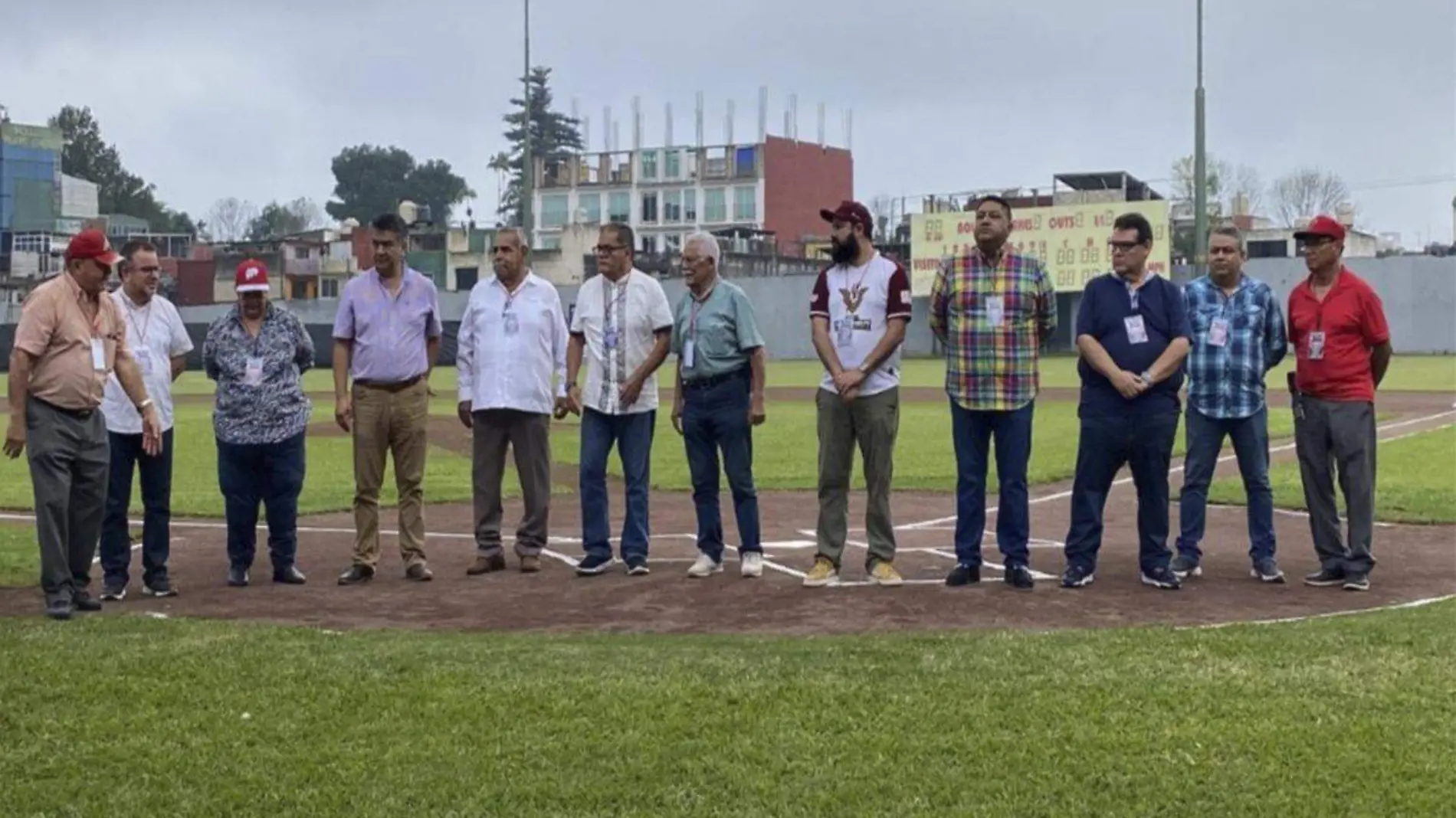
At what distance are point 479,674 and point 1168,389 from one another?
4.76 meters

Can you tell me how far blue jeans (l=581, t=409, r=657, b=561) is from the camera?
10305mm

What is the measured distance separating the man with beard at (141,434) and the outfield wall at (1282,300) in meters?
46.9

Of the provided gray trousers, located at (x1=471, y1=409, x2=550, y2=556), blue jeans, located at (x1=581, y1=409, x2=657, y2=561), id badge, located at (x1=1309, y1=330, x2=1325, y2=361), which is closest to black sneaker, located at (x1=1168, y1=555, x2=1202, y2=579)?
id badge, located at (x1=1309, y1=330, x2=1325, y2=361)

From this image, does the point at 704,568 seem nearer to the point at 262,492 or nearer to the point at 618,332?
the point at 618,332

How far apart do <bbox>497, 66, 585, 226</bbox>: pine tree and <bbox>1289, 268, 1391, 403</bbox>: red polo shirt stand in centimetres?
Result: 11148

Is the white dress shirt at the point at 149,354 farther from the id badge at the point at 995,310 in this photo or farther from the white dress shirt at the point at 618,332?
the id badge at the point at 995,310

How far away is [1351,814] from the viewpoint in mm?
4793

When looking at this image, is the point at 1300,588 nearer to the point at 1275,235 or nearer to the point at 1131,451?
the point at 1131,451

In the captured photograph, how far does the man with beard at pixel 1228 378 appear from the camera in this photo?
1002cm

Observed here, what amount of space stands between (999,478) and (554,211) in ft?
358

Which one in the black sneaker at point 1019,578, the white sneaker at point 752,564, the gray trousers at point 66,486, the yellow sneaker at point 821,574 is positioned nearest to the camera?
the gray trousers at point 66,486

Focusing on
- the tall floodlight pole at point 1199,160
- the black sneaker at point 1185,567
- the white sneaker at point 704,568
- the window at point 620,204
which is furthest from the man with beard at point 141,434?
the window at point 620,204

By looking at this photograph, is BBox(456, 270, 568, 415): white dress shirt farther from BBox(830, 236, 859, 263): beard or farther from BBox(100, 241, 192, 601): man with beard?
BBox(830, 236, 859, 263): beard

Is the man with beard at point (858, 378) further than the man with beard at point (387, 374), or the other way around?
the man with beard at point (387, 374)
